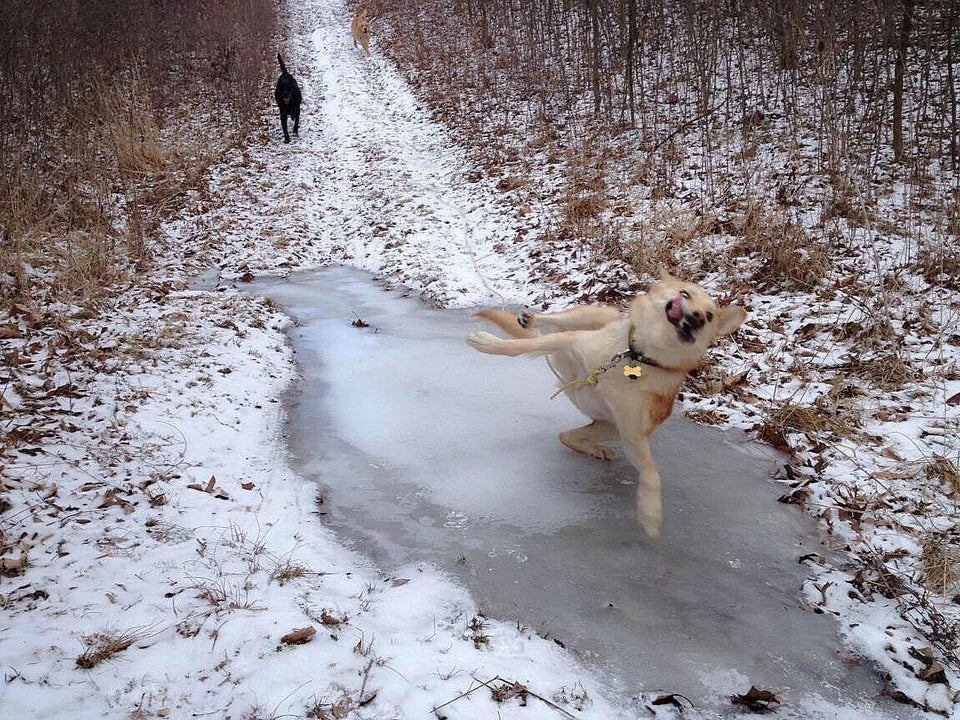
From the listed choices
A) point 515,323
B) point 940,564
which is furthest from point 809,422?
point 515,323

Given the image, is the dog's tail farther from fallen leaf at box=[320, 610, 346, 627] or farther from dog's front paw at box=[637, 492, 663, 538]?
fallen leaf at box=[320, 610, 346, 627]

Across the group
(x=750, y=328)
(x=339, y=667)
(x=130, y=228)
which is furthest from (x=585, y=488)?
(x=130, y=228)

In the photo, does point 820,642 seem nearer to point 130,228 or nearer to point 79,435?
point 79,435

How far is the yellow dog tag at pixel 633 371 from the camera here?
120 inches

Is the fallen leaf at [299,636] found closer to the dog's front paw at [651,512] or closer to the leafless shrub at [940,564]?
the dog's front paw at [651,512]

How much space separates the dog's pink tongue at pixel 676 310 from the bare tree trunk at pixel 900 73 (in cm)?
644

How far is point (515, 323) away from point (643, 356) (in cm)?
110

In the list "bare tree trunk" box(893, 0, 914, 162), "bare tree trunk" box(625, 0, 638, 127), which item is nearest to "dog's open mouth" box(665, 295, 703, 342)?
"bare tree trunk" box(893, 0, 914, 162)

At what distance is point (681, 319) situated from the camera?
2.86m

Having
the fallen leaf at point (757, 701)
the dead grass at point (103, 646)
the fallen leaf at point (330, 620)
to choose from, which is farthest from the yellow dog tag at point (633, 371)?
the dead grass at point (103, 646)

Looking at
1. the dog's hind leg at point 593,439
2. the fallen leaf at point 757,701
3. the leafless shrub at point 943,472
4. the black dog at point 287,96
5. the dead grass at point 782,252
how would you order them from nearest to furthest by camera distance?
the fallen leaf at point 757,701
the leafless shrub at point 943,472
the dog's hind leg at point 593,439
the dead grass at point 782,252
the black dog at point 287,96

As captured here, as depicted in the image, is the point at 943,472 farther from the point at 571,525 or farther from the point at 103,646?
the point at 103,646

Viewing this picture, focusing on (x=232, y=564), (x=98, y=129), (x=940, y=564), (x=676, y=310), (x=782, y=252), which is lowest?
(x=940, y=564)

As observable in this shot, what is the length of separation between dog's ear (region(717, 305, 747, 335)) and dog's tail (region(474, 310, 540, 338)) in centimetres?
120
